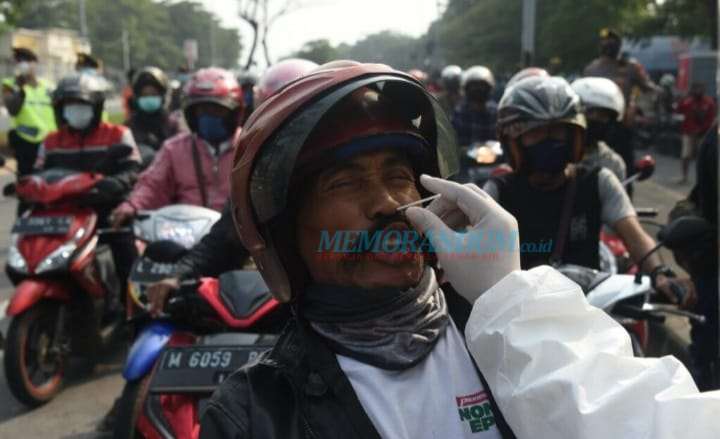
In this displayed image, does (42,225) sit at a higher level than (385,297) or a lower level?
lower

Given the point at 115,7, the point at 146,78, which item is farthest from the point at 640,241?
Answer: the point at 115,7

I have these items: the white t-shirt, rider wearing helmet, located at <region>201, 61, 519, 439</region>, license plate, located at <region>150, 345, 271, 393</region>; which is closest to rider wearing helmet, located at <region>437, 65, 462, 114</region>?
license plate, located at <region>150, 345, 271, 393</region>

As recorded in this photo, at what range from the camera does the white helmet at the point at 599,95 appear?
203 inches

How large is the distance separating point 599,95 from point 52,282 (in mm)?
3610

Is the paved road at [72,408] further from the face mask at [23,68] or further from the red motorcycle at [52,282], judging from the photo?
the face mask at [23,68]

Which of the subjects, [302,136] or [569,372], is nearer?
[569,372]

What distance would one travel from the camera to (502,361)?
3.86ft

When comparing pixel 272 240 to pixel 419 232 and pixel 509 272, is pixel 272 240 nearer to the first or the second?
pixel 419 232

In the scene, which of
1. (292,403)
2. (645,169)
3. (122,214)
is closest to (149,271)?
(122,214)

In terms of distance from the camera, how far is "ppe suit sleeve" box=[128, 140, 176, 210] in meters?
4.36

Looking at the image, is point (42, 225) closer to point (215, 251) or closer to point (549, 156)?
point (215, 251)

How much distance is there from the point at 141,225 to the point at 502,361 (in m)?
2.94

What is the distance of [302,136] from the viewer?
1317mm

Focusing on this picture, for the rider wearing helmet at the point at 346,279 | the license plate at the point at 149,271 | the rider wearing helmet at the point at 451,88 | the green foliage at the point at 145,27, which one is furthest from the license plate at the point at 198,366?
the green foliage at the point at 145,27
